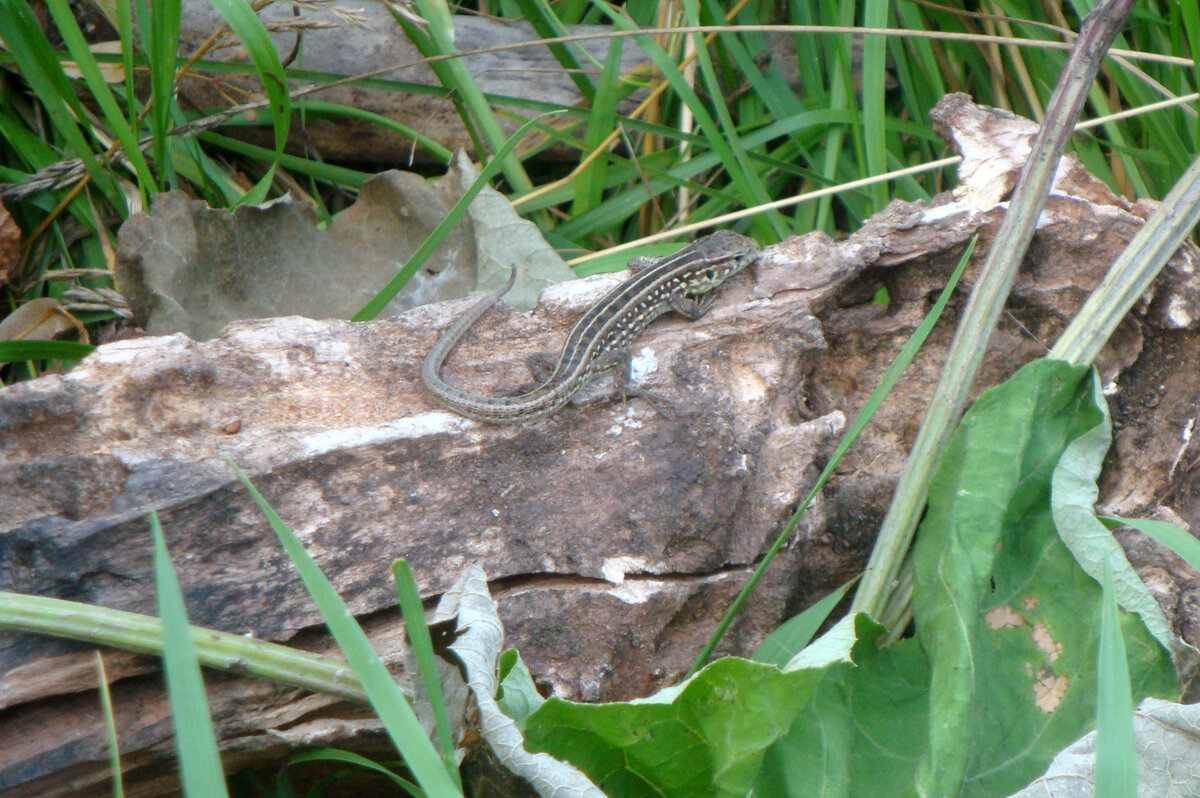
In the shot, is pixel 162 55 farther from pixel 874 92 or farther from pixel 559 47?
pixel 874 92

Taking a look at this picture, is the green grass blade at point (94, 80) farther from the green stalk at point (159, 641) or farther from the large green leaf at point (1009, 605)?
the large green leaf at point (1009, 605)

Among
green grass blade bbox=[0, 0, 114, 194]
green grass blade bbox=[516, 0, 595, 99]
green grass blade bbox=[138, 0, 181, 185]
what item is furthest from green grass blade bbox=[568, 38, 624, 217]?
green grass blade bbox=[0, 0, 114, 194]

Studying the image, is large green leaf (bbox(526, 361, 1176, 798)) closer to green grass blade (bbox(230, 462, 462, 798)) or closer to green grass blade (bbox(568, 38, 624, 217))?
green grass blade (bbox(230, 462, 462, 798))

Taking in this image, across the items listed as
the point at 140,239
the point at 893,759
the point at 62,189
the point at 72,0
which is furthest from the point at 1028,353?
the point at 72,0

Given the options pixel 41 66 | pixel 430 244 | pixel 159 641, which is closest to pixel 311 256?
pixel 430 244

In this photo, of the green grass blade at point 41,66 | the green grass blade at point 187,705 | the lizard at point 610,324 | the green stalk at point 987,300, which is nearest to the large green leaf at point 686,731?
the green stalk at point 987,300

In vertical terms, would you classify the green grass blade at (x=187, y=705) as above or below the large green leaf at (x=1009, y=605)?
above

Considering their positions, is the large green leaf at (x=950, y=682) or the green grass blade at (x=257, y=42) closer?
the large green leaf at (x=950, y=682)
